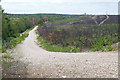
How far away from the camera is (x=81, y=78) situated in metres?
4.16

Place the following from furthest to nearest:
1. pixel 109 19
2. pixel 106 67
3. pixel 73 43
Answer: pixel 109 19 → pixel 73 43 → pixel 106 67

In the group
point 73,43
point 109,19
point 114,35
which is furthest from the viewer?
point 109,19

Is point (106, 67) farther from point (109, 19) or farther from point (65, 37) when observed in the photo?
point (109, 19)

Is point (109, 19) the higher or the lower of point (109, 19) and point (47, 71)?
the higher

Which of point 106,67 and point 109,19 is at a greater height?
point 109,19

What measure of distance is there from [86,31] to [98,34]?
1369 millimetres

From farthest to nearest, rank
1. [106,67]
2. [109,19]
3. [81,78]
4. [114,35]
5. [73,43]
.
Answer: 1. [109,19]
2. [114,35]
3. [73,43]
4. [106,67]
5. [81,78]

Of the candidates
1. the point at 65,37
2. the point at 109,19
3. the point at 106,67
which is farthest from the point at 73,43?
the point at 109,19

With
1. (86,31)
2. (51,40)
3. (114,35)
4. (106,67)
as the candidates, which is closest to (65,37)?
(51,40)

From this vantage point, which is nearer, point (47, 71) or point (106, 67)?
point (47, 71)

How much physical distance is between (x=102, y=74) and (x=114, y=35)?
12354 mm

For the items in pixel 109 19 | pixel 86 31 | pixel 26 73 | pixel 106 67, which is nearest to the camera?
pixel 26 73

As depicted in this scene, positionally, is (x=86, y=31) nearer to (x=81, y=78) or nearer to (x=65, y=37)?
(x=65, y=37)

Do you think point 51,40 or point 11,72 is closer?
point 11,72
